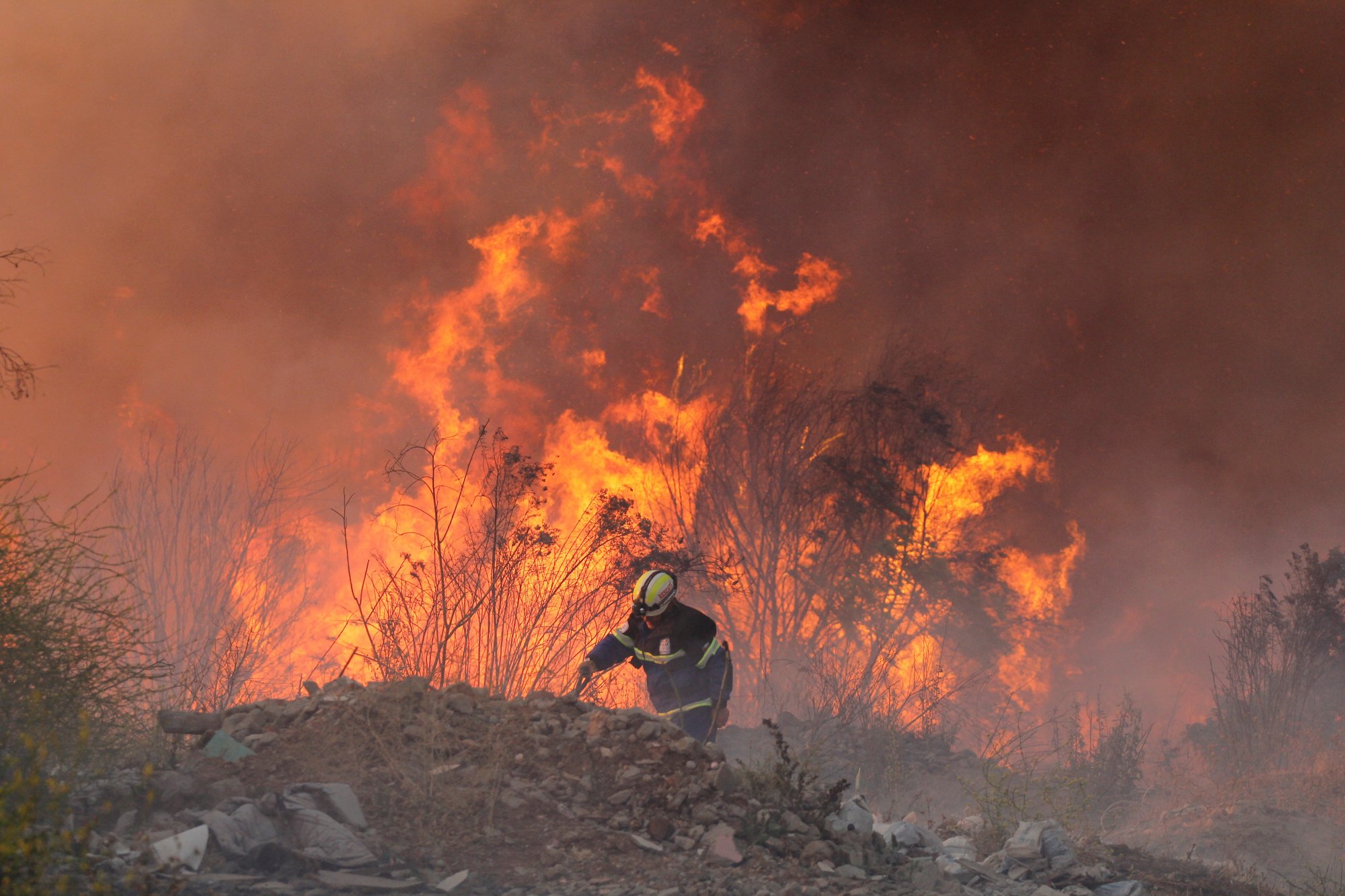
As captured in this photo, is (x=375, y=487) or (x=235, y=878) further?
(x=375, y=487)

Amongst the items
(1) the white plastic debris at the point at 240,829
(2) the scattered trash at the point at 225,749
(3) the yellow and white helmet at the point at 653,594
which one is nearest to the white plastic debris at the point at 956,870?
(3) the yellow and white helmet at the point at 653,594

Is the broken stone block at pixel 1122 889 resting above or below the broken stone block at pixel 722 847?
below

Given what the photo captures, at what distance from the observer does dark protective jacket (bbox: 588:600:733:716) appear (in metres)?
8.66

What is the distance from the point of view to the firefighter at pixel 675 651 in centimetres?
866

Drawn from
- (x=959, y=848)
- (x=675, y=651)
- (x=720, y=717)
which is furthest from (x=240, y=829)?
(x=959, y=848)

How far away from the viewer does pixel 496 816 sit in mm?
6117

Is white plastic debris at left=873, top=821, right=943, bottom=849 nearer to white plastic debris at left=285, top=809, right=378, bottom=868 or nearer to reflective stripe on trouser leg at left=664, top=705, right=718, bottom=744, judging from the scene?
reflective stripe on trouser leg at left=664, top=705, right=718, bottom=744

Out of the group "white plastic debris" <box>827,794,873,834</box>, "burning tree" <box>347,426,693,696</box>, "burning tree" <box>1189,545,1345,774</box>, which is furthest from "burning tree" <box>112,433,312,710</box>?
"burning tree" <box>1189,545,1345,774</box>

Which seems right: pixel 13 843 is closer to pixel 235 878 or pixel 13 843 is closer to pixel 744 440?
pixel 235 878

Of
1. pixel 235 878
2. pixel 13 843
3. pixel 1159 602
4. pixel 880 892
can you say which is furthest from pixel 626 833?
pixel 1159 602

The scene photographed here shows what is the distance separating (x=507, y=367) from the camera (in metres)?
25.7

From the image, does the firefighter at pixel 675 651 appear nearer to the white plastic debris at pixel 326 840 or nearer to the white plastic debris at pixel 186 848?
the white plastic debris at pixel 326 840

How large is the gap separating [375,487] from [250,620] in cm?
626

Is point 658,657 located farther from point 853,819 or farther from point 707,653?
point 853,819
